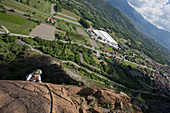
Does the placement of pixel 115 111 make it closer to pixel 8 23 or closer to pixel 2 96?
pixel 2 96

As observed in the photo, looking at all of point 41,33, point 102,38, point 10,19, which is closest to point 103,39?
point 102,38

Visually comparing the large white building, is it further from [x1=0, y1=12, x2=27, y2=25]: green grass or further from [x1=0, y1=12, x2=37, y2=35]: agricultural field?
[x1=0, y1=12, x2=27, y2=25]: green grass

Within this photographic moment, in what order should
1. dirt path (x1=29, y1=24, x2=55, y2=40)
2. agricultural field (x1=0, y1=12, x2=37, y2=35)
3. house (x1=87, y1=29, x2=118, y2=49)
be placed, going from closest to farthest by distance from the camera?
agricultural field (x1=0, y1=12, x2=37, y2=35)
dirt path (x1=29, y1=24, x2=55, y2=40)
house (x1=87, y1=29, x2=118, y2=49)

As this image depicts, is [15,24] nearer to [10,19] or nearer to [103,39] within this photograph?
[10,19]

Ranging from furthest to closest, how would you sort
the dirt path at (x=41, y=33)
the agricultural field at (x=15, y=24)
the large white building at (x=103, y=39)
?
the large white building at (x=103, y=39) → the dirt path at (x=41, y=33) → the agricultural field at (x=15, y=24)

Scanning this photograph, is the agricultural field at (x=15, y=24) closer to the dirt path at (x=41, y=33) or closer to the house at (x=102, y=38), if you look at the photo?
the dirt path at (x=41, y=33)

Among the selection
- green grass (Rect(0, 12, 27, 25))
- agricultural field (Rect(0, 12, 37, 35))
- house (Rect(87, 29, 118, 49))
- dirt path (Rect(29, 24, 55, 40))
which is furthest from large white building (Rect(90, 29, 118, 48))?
Result: green grass (Rect(0, 12, 27, 25))

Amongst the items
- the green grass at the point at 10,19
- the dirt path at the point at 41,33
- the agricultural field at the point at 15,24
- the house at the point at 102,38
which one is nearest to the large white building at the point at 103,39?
the house at the point at 102,38

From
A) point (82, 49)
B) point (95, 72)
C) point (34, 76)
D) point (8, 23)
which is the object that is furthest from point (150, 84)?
point (8, 23)
